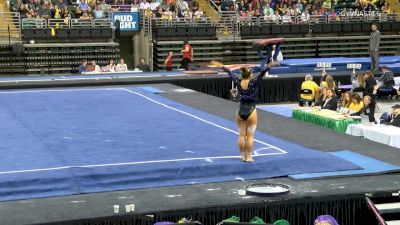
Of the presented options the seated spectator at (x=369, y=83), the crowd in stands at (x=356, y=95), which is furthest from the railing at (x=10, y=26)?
the seated spectator at (x=369, y=83)

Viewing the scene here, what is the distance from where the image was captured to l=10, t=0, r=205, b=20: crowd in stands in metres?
23.0

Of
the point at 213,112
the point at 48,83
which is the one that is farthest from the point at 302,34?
the point at 213,112

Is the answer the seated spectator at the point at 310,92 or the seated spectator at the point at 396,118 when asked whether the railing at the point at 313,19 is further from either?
the seated spectator at the point at 396,118

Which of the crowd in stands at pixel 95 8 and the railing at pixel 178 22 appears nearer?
the crowd in stands at pixel 95 8

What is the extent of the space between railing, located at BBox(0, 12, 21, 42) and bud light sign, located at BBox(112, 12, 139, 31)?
308 cm

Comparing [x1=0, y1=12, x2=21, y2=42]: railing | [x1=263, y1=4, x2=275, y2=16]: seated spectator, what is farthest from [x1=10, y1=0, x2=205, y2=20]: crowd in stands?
[x1=263, y1=4, x2=275, y2=16]: seated spectator

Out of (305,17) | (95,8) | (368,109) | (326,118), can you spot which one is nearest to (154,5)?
(95,8)

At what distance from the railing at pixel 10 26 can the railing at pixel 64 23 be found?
1.23ft

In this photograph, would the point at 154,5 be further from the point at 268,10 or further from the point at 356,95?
the point at 356,95

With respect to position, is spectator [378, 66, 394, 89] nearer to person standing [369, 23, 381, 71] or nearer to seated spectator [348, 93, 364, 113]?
person standing [369, 23, 381, 71]

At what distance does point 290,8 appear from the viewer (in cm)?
2689

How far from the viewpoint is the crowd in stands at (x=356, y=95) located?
42.0 feet

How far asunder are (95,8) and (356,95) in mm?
12770

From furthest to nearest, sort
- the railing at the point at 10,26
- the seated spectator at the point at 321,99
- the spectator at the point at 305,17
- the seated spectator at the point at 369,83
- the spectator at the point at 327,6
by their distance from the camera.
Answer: the spectator at the point at 327,6 < the spectator at the point at 305,17 < the railing at the point at 10,26 < the seated spectator at the point at 369,83 < the seated spectator at the point at 321,99
